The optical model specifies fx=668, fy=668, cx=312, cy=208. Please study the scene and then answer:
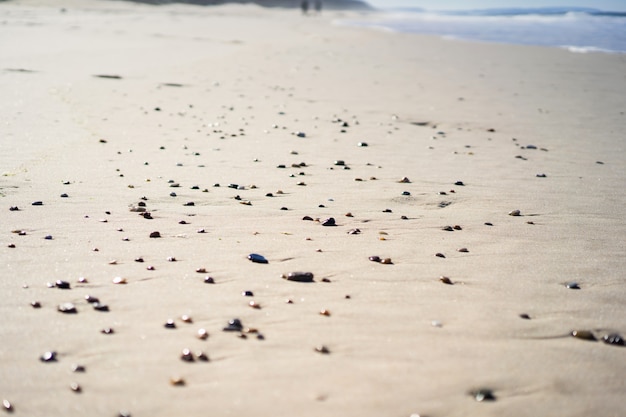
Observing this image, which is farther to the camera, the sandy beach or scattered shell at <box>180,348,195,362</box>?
scattered shell at <box>180,348,195,362</box>

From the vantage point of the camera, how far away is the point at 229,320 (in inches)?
140

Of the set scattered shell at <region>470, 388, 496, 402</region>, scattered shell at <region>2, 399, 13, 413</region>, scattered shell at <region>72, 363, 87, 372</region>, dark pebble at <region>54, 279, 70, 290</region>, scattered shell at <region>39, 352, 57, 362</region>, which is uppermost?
dark pebble at <region>54, 279, 70, 290</region>

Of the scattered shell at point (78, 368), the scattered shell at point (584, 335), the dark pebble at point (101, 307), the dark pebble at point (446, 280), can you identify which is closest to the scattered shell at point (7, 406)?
the scattered shell at point (78, 368)

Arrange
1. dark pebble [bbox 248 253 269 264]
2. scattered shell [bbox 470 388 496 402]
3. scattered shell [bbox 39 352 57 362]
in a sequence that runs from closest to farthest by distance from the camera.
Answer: scattered shell [bbox 470 388 496 402] → scattered shell [bbox 39 352 57 362] → dark pebble [bbox 248 253 269 264]

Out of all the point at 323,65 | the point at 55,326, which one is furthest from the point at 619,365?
the point at 323,65

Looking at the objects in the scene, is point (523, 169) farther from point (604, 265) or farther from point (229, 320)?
point (229, 320)

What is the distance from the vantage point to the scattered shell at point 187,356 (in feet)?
10.3

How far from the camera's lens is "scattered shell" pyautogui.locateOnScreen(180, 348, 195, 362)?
315cm

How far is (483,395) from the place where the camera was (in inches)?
116

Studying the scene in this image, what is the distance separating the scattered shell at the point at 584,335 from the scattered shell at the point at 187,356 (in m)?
2.01

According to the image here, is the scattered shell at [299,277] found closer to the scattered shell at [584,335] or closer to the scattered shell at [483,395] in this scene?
the scattered shell at [483,395]

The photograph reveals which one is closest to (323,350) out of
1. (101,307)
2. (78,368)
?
(78,368)

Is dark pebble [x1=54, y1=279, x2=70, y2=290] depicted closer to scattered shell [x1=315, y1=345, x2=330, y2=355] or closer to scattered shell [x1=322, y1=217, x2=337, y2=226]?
scattered shell [x1=315, y1=345, x2=330, y2=355]

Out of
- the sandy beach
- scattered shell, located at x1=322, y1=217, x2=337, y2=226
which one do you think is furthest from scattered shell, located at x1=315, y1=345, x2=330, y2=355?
scattered shell, located at x1=322, y1=217, x2=337, y2=226
